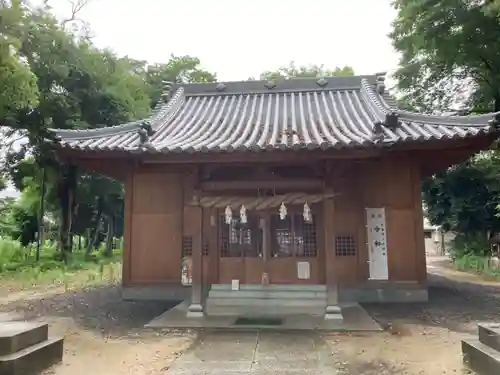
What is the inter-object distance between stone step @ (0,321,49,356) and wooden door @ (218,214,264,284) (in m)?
4.66

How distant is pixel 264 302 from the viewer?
921cm

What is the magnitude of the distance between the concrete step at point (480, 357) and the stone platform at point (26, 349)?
528 cm

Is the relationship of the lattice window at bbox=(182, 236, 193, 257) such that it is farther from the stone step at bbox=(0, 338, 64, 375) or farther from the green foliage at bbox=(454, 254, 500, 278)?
the green foliage at bbox=(454, 254, 500, 278)

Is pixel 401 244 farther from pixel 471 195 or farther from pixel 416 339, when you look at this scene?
pixel 471 195

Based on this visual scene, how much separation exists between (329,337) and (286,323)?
3.54ft

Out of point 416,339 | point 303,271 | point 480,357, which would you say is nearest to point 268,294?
point 303,271

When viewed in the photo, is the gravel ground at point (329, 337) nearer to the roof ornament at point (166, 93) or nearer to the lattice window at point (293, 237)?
the lattice window at point (293, 237)

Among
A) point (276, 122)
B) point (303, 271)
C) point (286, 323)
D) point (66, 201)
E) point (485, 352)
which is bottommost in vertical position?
point (286, 323)

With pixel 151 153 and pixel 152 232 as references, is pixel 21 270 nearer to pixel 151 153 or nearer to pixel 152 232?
pixel 152 232

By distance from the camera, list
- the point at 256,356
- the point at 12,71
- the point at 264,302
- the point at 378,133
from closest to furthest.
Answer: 1. the point at 256,356
2. the point at 378,133
3. the point at 264,302
4. the point at 12,71

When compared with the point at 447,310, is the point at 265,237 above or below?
above

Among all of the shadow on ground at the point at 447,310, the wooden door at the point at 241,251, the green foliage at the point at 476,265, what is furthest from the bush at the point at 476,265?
the wooden door at the point at 241,251

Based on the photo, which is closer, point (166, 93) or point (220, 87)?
point (166, 93)

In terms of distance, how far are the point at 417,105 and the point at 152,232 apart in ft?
52.7
